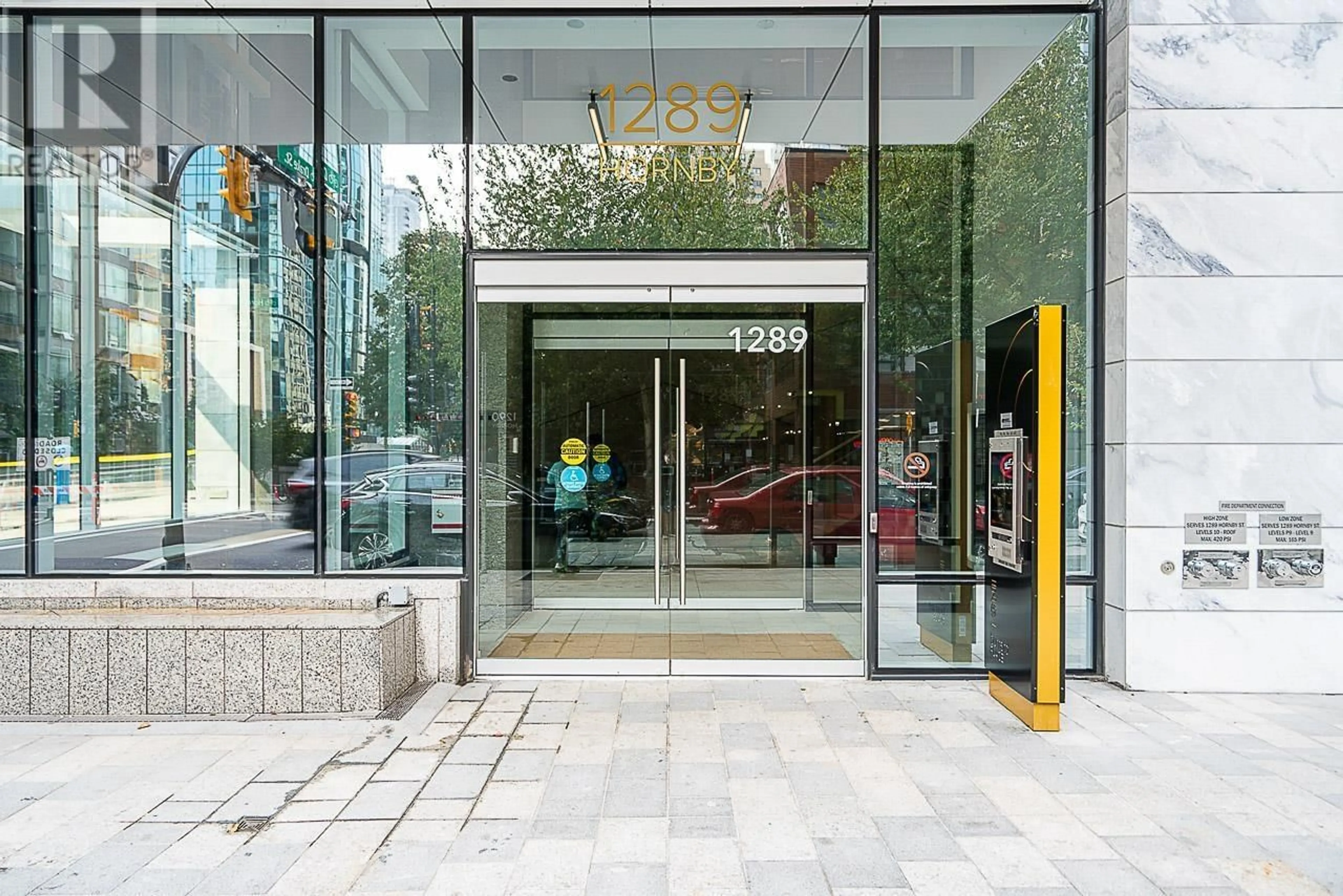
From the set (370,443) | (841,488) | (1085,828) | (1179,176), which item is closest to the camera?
(1085,828)

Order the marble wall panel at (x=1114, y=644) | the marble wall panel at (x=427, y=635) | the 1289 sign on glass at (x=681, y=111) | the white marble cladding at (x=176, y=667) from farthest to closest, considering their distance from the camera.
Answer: the 1289 sign on glass at (x=681, y=111) < the marble wall panel at (x=427, y=635) < the marble wall panel at (x=1114, y=644) < the white marble cladding at (x=176, y=667)

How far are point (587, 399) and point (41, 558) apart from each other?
14.0ft

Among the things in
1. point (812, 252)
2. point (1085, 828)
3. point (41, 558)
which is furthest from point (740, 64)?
point (41, 558)

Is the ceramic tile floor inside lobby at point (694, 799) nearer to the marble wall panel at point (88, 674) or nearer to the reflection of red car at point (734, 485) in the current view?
the marble wall panel at point (88, 674)

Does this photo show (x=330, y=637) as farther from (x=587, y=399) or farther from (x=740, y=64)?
(x=740, y=64)

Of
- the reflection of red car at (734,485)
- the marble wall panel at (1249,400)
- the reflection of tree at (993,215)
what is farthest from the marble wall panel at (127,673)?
the marble wall panel at (1249,400)

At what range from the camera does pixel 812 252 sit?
6727 millimetres

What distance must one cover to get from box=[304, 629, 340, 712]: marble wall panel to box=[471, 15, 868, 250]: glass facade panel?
318cm

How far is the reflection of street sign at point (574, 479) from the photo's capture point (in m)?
7.33

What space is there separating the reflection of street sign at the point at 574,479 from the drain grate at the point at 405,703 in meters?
1.90

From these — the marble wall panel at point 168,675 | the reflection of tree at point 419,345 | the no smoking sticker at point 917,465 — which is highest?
the reflection of tree at point 419,345

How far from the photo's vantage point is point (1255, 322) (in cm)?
618

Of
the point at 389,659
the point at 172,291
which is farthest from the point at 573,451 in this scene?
the point at 172,291

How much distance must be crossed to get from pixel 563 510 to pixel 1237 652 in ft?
16.9
